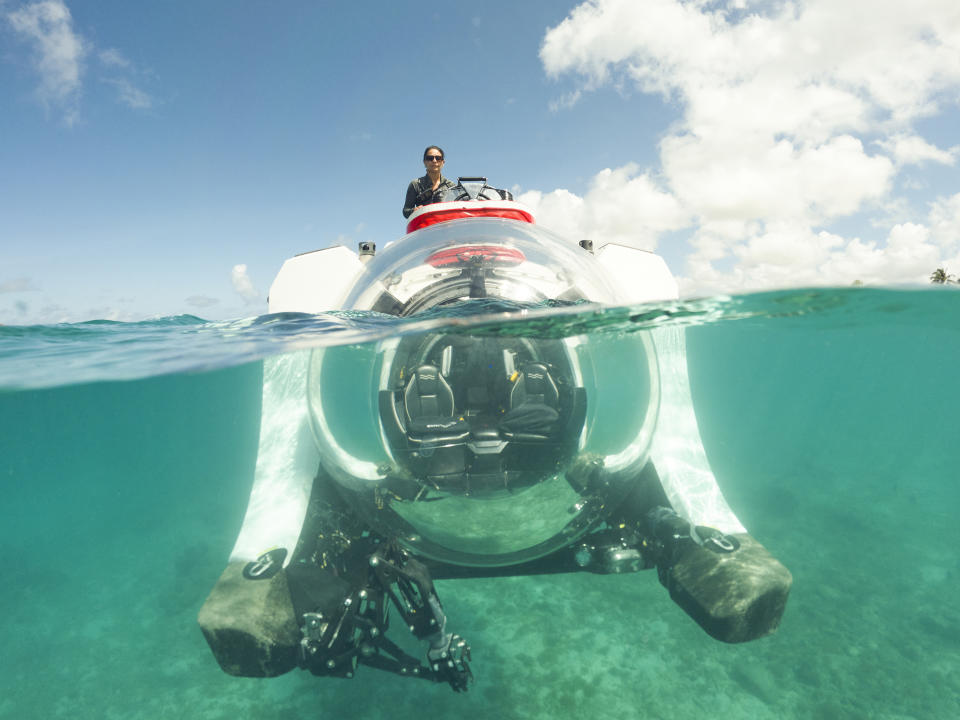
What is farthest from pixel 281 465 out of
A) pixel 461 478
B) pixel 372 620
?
pixel 461 478

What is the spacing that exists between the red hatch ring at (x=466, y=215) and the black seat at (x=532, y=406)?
174 cm

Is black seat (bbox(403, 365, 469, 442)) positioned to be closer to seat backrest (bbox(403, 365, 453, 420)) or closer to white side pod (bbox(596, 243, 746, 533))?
seat backrest (bbox(403, 365, 453, 420))

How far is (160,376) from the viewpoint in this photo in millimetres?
5762

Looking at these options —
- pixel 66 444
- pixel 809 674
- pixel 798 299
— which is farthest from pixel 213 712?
pixel 66 444

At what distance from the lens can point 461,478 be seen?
9.03 ft

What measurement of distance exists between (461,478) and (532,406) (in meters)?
0.63

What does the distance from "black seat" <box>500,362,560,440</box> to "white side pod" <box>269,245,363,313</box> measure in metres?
3.30

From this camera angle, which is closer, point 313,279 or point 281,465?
point 281,465

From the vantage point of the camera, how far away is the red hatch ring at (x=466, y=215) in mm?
3941

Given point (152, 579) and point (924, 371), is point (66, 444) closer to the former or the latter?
point (152, 579)

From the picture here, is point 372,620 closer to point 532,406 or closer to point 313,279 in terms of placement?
point 532,406

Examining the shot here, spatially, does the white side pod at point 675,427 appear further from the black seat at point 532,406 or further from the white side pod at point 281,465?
the white side pod at point 281,465

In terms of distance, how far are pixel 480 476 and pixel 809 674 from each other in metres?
4.49

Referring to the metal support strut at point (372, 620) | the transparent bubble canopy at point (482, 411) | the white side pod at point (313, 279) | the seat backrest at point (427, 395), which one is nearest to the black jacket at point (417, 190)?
the white side pod at point (313, 279)
